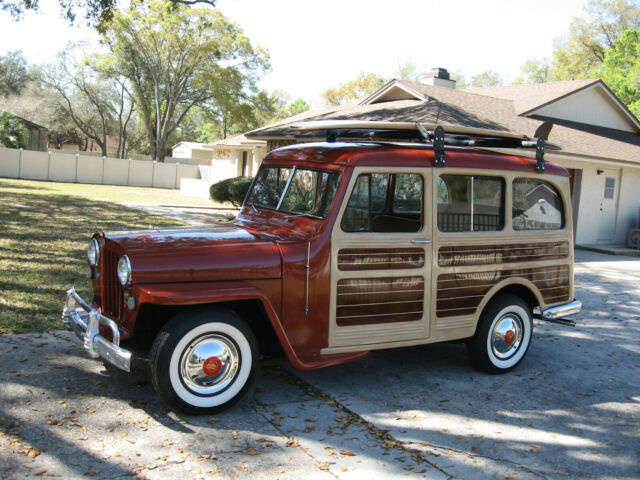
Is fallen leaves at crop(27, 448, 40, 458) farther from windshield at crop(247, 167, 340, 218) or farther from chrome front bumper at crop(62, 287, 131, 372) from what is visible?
windshield at crop(247, 167, 340, 218)

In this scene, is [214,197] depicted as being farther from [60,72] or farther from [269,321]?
[60,72]

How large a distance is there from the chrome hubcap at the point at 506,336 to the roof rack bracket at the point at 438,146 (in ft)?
5.42

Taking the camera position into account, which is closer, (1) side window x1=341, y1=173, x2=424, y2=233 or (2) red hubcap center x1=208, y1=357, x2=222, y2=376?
(2) red hubcap center x1=208, y1=357, x2=222, y2=376

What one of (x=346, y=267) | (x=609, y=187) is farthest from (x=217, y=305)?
(x=609, y=187)

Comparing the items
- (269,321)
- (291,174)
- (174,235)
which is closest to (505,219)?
(291,174)

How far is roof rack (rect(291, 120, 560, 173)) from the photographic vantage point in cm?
499

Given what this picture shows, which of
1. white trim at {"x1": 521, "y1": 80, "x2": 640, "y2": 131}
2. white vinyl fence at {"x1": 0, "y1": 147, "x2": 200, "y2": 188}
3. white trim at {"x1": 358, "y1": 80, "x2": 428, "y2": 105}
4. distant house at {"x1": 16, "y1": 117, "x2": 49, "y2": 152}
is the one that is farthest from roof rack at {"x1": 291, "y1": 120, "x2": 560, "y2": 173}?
distant house at {"x1": 16, "y1": 117, "x2": 49, "y2": 152}

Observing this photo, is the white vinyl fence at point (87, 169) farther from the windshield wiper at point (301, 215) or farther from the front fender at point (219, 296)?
the front fender at point (219, 296)

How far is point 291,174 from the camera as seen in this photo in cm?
521

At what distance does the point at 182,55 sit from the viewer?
1540 inches

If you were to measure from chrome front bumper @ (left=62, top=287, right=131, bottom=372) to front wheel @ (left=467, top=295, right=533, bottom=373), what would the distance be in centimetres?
319

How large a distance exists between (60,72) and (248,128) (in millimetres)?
19345

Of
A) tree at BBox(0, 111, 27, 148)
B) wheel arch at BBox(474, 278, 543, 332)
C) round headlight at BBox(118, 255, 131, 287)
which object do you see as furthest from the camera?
tree at BBox(0, 111, 27, 148)

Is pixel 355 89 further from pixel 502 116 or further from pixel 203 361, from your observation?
pixel 203 361
